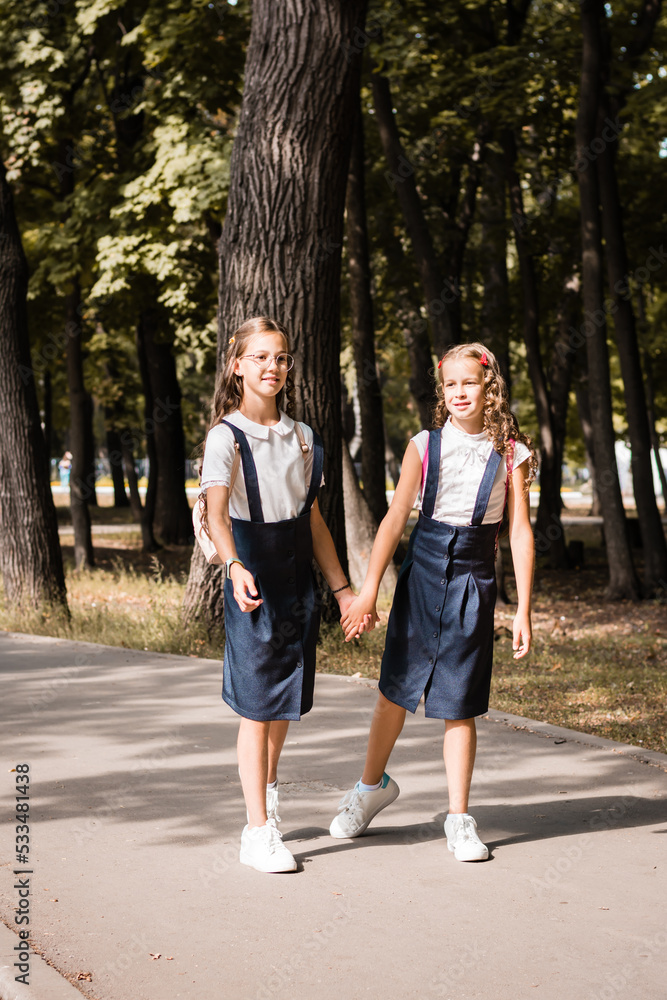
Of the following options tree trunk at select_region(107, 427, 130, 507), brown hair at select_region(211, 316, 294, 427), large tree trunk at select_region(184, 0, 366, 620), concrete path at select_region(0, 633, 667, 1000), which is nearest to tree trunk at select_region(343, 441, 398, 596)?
large tree trunk at select_region(184, 0, 366, 620)

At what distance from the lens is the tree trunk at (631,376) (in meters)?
14.7

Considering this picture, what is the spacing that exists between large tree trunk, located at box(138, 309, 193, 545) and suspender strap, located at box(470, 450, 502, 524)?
57.6ft

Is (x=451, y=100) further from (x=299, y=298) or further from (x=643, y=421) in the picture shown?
(x=299, y=298)

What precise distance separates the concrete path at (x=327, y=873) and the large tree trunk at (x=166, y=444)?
51.2 feet

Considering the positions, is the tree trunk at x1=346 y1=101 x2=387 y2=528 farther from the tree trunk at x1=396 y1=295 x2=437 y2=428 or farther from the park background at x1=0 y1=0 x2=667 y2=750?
the tree trunk at x1=396 y1=295 x2=437 y2=428

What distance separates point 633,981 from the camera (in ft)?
10.1

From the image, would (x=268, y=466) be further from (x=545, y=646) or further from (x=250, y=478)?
(x=545, y=646)

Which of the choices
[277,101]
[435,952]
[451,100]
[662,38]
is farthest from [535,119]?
[435,952]

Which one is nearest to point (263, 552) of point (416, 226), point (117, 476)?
point (416, 226)

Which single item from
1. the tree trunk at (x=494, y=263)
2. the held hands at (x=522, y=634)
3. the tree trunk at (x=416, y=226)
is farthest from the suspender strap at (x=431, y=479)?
the tree trunk at (x=494, y=263)

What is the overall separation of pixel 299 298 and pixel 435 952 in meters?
5.82

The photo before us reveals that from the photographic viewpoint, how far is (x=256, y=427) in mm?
4086

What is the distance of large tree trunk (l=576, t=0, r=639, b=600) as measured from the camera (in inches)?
529

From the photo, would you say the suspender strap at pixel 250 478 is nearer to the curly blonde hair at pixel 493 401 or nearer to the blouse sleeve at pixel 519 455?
the curly blonde hair at pixel 493 401
